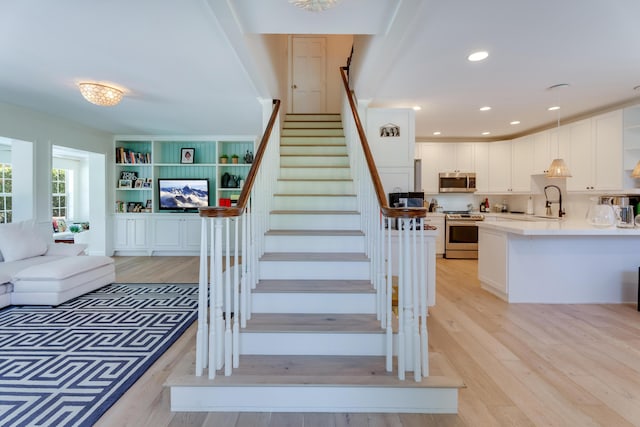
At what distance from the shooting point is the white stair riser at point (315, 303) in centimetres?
228

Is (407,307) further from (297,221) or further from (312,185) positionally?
(312,185)

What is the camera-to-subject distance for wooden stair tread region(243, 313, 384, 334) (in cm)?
201

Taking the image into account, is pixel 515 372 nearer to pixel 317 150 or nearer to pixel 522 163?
pixel 317 150

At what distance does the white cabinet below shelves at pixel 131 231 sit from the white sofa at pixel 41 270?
1.99m

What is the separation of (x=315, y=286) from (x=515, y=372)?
1505mm

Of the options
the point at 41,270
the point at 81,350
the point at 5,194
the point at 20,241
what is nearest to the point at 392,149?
the point at 81,350

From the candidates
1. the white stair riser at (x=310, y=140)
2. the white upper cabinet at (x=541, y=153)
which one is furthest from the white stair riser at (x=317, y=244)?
the white upper cabinet at (x=541, y=153)

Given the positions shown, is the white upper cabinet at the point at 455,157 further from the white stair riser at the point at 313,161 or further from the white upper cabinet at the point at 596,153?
the white stair riser at the point at 313,161

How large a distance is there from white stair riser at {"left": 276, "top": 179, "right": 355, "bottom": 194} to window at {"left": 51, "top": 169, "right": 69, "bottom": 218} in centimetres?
616

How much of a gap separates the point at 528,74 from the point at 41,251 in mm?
6249

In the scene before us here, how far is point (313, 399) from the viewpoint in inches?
68.1

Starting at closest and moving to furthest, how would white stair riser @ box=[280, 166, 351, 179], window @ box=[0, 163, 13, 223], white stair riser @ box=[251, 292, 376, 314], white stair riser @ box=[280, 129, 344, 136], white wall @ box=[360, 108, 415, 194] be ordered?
white stair riser @ box=[251, 292, 376, 314] < white wall @ box=[360, 108, 415, 194] < white stair riser @ box=[280, 166, 351, 179] < white stair riser @ box=[280, 129, 344, 136] < window @ box=[0, 163, 13, 223]

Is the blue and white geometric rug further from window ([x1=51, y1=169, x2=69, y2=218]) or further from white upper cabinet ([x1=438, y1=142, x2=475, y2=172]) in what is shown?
white upper cabinet ([x1=438, y1=142, x2=475, y2=172])

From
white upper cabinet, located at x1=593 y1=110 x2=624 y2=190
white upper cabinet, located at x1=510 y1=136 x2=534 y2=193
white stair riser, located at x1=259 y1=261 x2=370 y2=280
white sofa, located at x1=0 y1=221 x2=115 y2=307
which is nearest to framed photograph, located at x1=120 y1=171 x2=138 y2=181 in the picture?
white sofa, located at x1=0 y1=221 x2=115 y2=307
